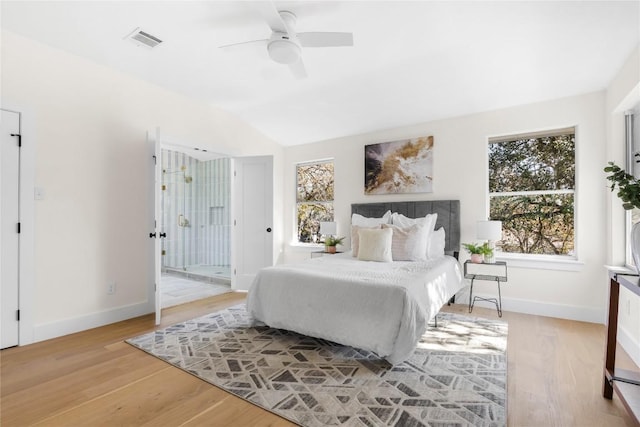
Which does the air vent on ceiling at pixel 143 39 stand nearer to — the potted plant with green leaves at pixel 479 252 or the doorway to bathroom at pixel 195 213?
the doorway to bathroom at pixel 195 213

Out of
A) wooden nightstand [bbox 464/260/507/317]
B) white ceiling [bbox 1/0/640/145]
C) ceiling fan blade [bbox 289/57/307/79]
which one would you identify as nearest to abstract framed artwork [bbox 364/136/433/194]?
white ceiling [bbox 1/0/640/145]

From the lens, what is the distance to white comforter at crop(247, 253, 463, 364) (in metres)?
2.27

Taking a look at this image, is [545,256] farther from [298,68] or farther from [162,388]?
[162,388]

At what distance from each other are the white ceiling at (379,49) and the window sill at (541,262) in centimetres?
189

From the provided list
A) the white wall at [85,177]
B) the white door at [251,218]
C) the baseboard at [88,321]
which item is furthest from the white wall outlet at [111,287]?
the white door at [251,218]

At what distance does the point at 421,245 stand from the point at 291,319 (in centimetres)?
181

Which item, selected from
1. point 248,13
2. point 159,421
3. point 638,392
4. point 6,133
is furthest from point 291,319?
point 6,133

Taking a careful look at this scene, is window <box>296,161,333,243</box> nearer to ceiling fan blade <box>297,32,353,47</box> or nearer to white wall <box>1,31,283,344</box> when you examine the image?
white wall <box>1,31,283,344</box>

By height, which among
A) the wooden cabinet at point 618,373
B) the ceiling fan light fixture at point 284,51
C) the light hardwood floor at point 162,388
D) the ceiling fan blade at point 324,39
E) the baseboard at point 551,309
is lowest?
the light hardwood floor at point 162,388

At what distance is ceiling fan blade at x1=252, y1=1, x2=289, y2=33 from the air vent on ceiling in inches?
54.1

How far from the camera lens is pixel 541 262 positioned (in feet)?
12.2

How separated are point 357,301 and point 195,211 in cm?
564

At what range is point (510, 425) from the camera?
171cm

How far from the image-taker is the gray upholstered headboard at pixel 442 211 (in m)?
4.12
